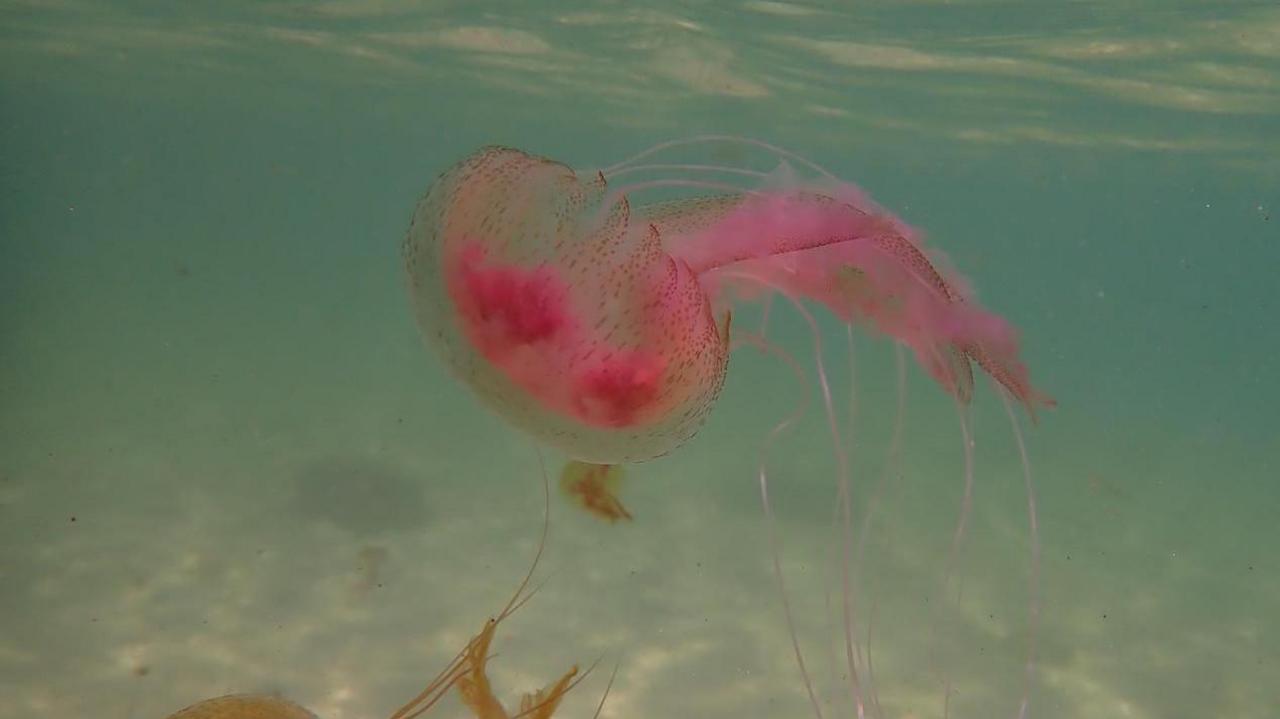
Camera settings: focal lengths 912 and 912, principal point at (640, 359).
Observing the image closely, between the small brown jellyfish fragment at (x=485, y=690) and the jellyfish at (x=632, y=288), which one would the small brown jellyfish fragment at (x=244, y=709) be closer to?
the small brown jellyfish fragment at (x=485, y=690)

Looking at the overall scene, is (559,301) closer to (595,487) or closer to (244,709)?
(595,487)

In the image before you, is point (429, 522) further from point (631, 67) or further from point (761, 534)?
point (631, 67)

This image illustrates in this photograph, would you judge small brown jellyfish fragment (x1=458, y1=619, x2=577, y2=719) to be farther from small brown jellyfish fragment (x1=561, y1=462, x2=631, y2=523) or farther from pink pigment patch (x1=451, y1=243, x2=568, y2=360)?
pink pigment patch (x1=451, y1=243, x2=568, y2=360)

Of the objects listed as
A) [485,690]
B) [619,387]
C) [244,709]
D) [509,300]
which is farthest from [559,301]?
[244,709]

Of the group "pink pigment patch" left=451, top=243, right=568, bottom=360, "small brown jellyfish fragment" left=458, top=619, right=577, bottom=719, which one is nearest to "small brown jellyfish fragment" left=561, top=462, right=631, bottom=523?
"small brown jellyfish fragment" left=458, top=619, right=577, bottom=719

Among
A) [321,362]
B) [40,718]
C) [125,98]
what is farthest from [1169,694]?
[125,98]

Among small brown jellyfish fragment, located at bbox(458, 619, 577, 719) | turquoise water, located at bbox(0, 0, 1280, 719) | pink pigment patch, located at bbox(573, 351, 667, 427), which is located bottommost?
turquoise water, located at bbox(0, 0, 1280, 719)

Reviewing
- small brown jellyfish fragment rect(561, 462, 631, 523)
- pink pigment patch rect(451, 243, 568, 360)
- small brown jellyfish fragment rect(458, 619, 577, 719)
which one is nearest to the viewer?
pink pigment patch rect(451, 243, 568, 360)
